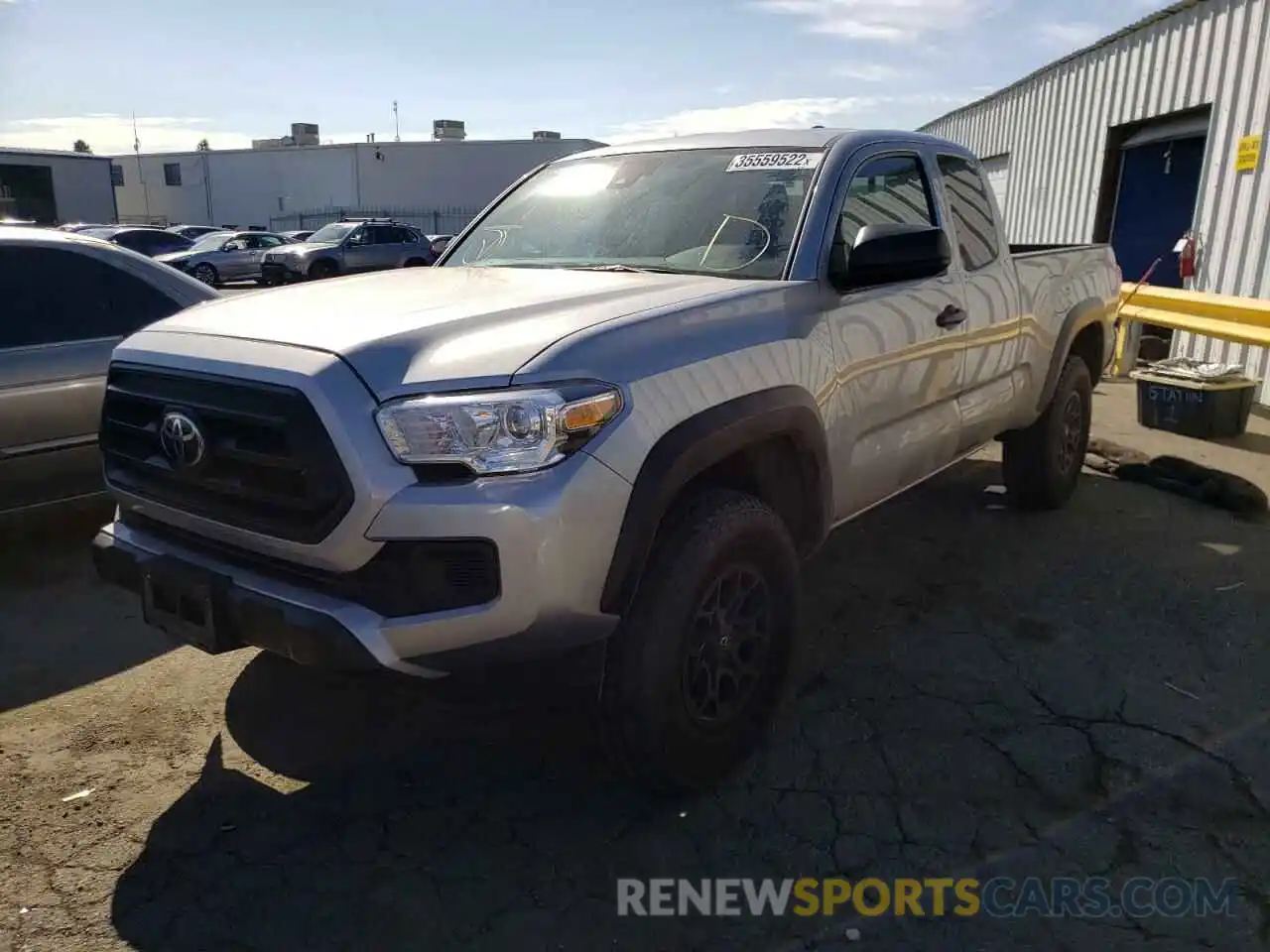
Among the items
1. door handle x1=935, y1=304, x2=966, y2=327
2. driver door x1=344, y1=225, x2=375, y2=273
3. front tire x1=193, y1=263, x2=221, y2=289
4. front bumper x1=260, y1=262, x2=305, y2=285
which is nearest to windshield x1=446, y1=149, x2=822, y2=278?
door handle x1=935, y1=304, x2=966, y2=327

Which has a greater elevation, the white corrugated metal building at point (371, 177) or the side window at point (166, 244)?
the white corrugated metal building at point (371, 177)

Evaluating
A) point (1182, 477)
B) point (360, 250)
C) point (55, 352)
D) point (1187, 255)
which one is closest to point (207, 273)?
point (360, 250)

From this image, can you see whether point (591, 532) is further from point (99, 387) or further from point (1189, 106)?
point (1189, 106)

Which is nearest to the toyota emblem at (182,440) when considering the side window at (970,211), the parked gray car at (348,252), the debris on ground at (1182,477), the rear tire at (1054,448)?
the side window at (970,211)

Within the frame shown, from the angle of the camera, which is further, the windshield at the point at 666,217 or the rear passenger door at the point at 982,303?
the rear passenger door at the point at 982,303

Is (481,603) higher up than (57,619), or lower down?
higher up

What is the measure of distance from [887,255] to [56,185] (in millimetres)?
38238

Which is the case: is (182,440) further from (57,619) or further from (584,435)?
(57,619)

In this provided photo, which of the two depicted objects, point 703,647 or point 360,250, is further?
point 360,250

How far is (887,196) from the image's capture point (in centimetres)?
382

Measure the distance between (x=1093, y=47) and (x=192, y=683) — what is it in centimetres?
1222

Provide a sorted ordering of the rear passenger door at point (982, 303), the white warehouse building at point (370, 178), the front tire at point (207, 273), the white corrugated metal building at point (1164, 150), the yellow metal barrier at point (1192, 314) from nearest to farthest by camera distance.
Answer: the rear passenger door at point (982, 303)
the yellow metal barrier at point (1192, 314)
the white corrugated metal building at point (1164, 150)
the front tire at point (207, 273)
the white warehouse building at point (370, 178)

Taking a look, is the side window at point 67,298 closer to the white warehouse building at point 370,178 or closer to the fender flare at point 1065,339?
the fender flare at point 1065,339

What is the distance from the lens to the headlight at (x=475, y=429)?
2.23 meters
